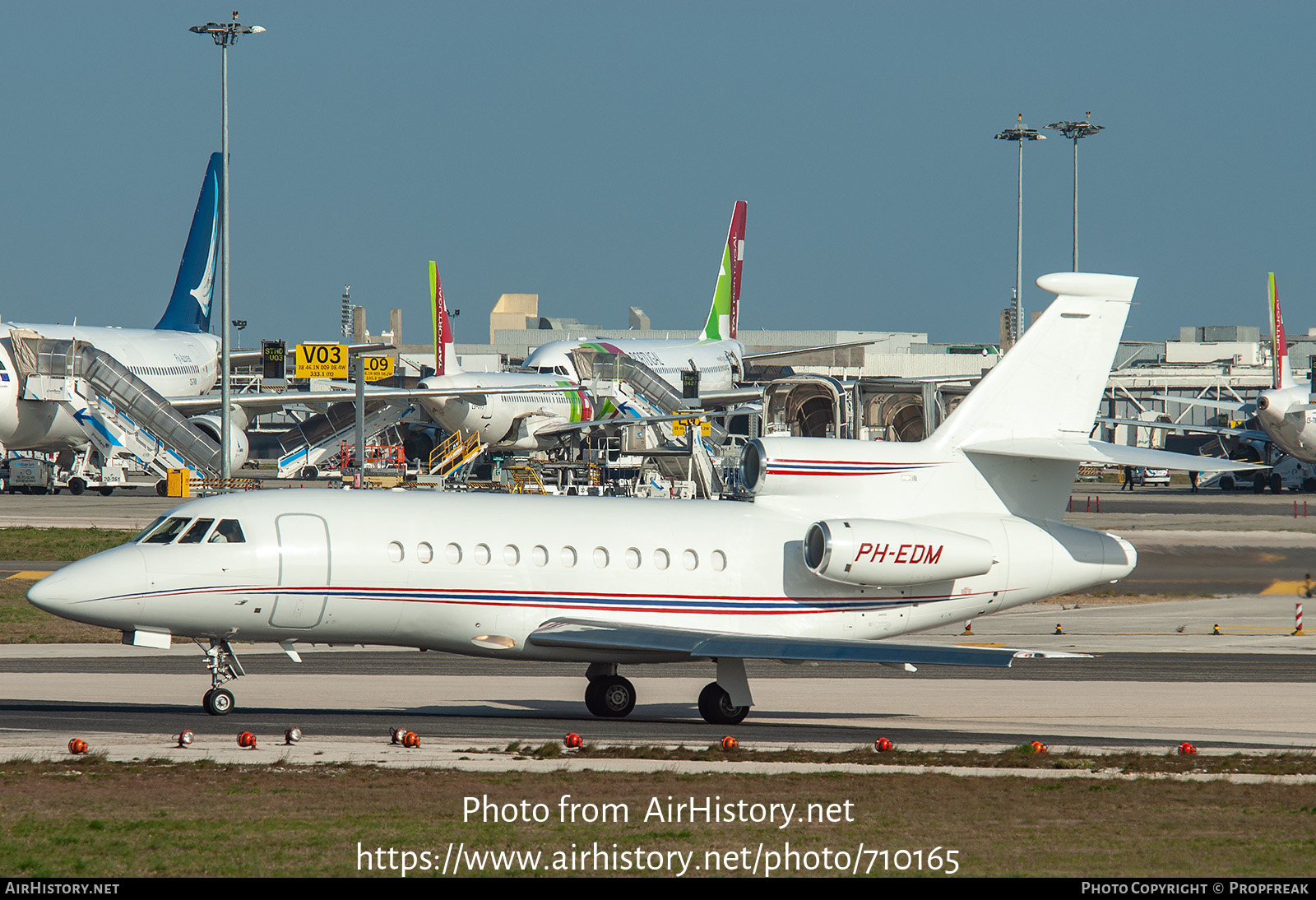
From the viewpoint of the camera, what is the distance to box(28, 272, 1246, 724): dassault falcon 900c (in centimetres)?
1888

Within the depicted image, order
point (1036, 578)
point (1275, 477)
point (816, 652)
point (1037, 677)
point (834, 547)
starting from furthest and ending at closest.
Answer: point (1275, 477) < point (1037, 677) < point (1036, 578) < point (834, 547) < point (816, 652)

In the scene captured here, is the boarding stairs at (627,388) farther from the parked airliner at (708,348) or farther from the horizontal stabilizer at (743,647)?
the horizontal stabilizer at (743,647)

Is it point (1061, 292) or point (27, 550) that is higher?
point (1061, 292)

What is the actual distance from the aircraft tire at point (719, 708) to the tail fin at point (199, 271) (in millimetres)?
65420

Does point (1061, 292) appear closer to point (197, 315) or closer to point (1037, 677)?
point (1037, 677)

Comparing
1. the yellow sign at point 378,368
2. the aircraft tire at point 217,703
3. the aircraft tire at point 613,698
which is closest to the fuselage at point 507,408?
the yellow sign at point 378,368

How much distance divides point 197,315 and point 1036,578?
67.4 meters

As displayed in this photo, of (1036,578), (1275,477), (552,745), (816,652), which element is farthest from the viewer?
(1275,477)

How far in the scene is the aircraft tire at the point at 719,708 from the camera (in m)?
20.7

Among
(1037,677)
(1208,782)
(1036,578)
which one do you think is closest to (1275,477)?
(1037,677)

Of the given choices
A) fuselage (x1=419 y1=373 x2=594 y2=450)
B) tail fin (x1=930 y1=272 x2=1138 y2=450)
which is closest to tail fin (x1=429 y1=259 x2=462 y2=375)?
fuselage (x1=419 y1=373 x2=594 y2=450)

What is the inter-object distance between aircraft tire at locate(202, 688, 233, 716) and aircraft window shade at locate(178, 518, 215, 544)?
211 cm

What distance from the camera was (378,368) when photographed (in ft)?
239

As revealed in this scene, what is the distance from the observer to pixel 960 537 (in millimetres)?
21219
